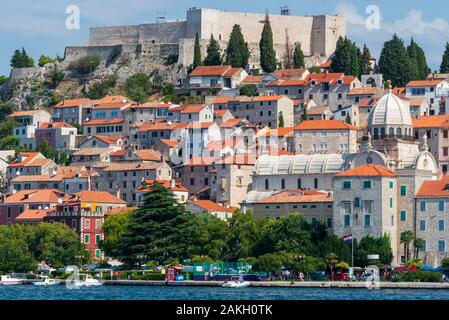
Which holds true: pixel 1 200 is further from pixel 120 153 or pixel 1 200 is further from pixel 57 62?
pixel 57 62

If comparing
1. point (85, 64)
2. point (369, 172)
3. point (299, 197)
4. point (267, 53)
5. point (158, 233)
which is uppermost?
point (267, 53)

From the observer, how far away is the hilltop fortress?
107 metres

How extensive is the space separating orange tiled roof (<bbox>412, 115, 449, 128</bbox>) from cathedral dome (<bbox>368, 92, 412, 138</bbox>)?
1050cm

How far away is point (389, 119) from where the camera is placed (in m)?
67.5

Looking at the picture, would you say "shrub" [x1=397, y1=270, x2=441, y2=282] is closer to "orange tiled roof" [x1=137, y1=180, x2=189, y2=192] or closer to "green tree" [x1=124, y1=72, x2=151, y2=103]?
"orange tiled roof" [x1=137, y1=180, x2=189, y2=192]

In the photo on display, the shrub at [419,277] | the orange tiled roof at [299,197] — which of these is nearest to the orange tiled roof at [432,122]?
the orange tiled roof at [299,197]

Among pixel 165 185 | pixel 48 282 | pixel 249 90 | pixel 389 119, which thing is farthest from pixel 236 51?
pixel 48 282

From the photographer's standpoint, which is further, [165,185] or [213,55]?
[213,55]

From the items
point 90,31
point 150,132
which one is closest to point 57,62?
point 90,31

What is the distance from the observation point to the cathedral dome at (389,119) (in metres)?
67.7

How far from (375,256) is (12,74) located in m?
60.7

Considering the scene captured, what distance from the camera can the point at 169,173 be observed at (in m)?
82.4

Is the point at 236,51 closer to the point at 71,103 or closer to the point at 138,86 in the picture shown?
the point at 138,86

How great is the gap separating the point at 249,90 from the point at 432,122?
22435 mm
